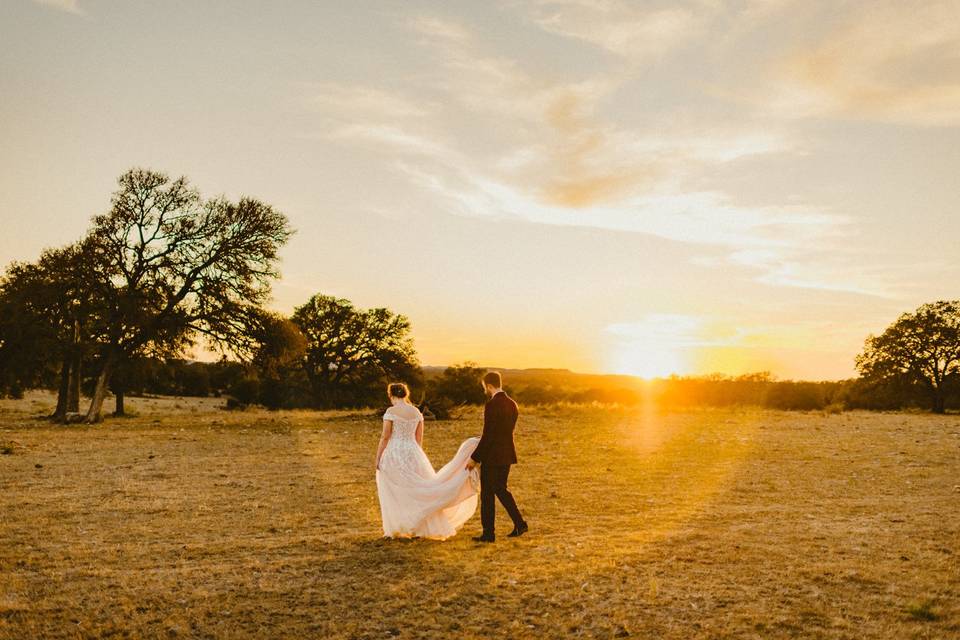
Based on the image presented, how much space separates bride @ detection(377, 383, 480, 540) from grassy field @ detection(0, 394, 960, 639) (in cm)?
33

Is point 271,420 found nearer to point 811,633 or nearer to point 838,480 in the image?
point 838,480

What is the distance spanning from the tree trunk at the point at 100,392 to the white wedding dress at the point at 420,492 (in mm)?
26226

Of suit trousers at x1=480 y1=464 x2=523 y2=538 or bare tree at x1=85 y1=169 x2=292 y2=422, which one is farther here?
bare tree at x1=85 y1=169 x2=292 y2=422

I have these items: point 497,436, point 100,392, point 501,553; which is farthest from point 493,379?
point 100,392

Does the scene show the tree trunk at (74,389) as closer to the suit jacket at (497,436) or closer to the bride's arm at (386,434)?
the bride's arm at (386,434)

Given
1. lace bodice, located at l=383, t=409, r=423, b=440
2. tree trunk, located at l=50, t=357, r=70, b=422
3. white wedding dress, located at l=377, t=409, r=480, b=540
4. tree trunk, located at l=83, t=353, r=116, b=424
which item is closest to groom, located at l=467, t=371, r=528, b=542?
white wedding dress, located at l=377, t=409, r=480, b=540

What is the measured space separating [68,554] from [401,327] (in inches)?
2209

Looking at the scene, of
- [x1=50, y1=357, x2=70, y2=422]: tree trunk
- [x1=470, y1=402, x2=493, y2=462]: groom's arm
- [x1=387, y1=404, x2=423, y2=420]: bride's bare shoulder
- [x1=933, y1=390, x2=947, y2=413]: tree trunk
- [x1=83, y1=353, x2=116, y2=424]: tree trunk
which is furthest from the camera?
[x1=933, y1=390, x2=947, y2=413]: tree trunk

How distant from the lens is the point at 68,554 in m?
9.09

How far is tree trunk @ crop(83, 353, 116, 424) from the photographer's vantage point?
1260 inches

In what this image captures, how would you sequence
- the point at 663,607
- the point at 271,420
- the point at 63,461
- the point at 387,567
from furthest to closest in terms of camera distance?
the point at 271,420 < the point at 63,461 < the point at 387,567 < the point at 663,607

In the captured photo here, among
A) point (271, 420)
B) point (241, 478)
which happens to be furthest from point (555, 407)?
point (241, 478)

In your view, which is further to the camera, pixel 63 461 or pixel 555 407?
pixel 555 407

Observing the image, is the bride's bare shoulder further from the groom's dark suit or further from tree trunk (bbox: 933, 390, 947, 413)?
tree trunk (bbox: 933, 390, 947, 413)
